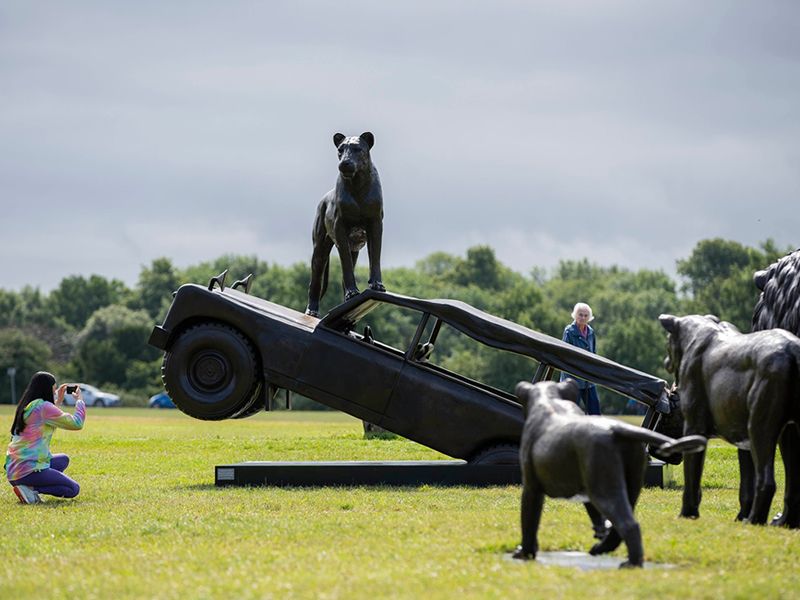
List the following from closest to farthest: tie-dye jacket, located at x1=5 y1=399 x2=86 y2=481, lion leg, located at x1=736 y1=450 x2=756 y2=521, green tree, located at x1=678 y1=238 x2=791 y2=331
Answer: lion leg, located at x1=736 y1=450 x2=756 y2=521 < tie-dye jacket, located at x1=5 y1=399 x2=86 y2=481 < green tree, located at x1=678 y1=238 x2=791 y2=331

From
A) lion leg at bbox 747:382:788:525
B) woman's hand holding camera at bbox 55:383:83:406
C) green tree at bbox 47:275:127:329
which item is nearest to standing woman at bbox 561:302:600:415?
lion leg at bbox 747:382:788:525

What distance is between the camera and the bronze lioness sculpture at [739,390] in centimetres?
994

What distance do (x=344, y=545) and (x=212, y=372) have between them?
212 inches

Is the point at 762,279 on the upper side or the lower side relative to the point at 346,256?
lower

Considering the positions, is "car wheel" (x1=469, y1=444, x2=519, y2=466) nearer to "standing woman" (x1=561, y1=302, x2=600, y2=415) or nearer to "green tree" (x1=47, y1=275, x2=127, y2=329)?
"standing woman" (x1=561, y1=302, x2=600, y2=415)

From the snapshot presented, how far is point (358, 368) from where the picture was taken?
547 inches

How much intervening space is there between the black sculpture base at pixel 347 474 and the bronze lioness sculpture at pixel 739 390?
11.2 ft

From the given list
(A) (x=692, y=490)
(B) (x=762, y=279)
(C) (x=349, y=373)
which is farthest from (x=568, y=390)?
(C) (x=349, y=373)

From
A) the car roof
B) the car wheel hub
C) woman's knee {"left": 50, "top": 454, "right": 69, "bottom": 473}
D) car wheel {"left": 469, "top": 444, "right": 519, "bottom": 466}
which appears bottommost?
woman's knee {"left": 50, "top": 454, "right": 69, "bottom": 473}

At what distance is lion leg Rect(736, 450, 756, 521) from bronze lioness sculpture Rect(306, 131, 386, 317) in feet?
16.4

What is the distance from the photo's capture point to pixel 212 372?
14.4 meters

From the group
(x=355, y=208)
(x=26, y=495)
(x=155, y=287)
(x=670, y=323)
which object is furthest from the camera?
(x=155, y=287)

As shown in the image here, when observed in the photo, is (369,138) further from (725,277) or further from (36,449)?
(725,277)

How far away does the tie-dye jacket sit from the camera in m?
12.9
